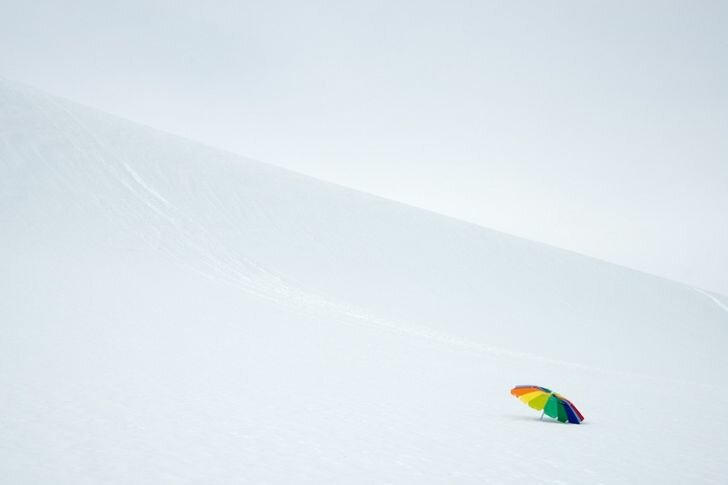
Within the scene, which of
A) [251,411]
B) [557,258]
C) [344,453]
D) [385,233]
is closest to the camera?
[344,453]

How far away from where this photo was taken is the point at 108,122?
28688mm

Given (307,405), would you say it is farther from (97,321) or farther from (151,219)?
(151,219)

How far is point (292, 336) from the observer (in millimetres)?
11227

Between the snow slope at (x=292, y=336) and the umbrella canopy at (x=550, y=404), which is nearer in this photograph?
the snow slope at (x=292, y=336)

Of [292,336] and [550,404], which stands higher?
[292,336]

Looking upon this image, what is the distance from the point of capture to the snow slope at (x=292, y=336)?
4.79m

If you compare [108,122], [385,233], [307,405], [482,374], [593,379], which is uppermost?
[108,122]

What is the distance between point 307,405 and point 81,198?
57.3ft

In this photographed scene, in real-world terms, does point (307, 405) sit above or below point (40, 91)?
below

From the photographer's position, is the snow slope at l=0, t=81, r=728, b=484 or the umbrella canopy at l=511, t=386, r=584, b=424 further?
the umbrella canopy at l=511, t=386, r=584, b=424

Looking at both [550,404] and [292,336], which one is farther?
[292,336]

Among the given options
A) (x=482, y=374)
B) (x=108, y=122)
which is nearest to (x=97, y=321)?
(x=482, y=374)

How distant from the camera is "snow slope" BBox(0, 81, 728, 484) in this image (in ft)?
15.7

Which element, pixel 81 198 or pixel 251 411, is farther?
pixel 81 198
